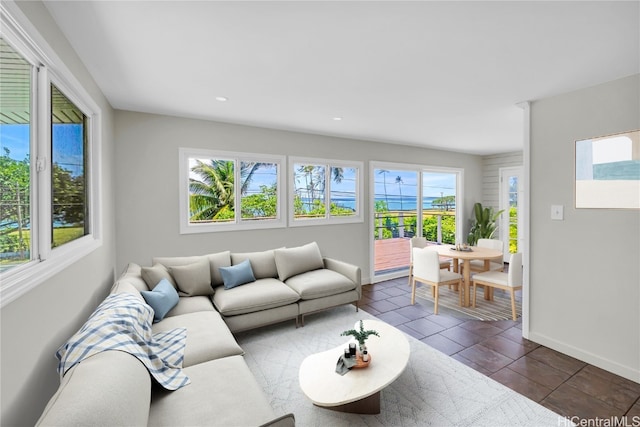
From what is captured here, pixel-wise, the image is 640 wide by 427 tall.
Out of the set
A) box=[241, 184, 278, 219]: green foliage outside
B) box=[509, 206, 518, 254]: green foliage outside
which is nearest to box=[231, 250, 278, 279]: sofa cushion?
box=[241, 184, 278, 219]: green foliage outside

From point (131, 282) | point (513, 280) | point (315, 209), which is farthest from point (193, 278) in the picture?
point (513, 280)

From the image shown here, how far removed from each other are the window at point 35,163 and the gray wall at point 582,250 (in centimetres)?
390

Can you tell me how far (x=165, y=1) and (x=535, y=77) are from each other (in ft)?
9.18

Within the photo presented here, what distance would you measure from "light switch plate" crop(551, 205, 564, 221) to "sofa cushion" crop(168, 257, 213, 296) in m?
3.61

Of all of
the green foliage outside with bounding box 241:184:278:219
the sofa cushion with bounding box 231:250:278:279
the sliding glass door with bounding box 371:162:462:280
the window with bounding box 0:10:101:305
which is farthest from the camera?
the sliding glass door with bounding box 371:162:462:280

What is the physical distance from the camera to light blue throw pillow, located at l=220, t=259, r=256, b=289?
3207 millimetres

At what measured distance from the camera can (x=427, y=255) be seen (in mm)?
3725

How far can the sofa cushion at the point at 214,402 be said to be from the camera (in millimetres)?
1312

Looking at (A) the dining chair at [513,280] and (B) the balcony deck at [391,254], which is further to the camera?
(B) the balcony deck at [391,254]

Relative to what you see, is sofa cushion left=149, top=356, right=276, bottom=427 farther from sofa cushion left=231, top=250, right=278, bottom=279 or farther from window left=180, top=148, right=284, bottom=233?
window left=180, top=148, right=284, bottom=233

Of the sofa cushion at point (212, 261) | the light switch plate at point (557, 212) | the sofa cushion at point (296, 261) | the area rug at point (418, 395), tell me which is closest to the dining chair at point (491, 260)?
the light switch plate at point (557, 212)

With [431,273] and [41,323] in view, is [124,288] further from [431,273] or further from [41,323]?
[431,273]

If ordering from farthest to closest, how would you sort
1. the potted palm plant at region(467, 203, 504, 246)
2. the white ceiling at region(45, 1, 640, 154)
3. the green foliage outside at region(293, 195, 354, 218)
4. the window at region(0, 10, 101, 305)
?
the potted palm plant at region(467, 203, 504, 246) < the green foliage outside at region(293, 195, 354, 218) < the white ceiling at region(45, 1, 640, 154) < the window at region(0, 10, 101, 305)

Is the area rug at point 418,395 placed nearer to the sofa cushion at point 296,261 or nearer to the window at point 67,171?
the sofa cushion at point 296,261
